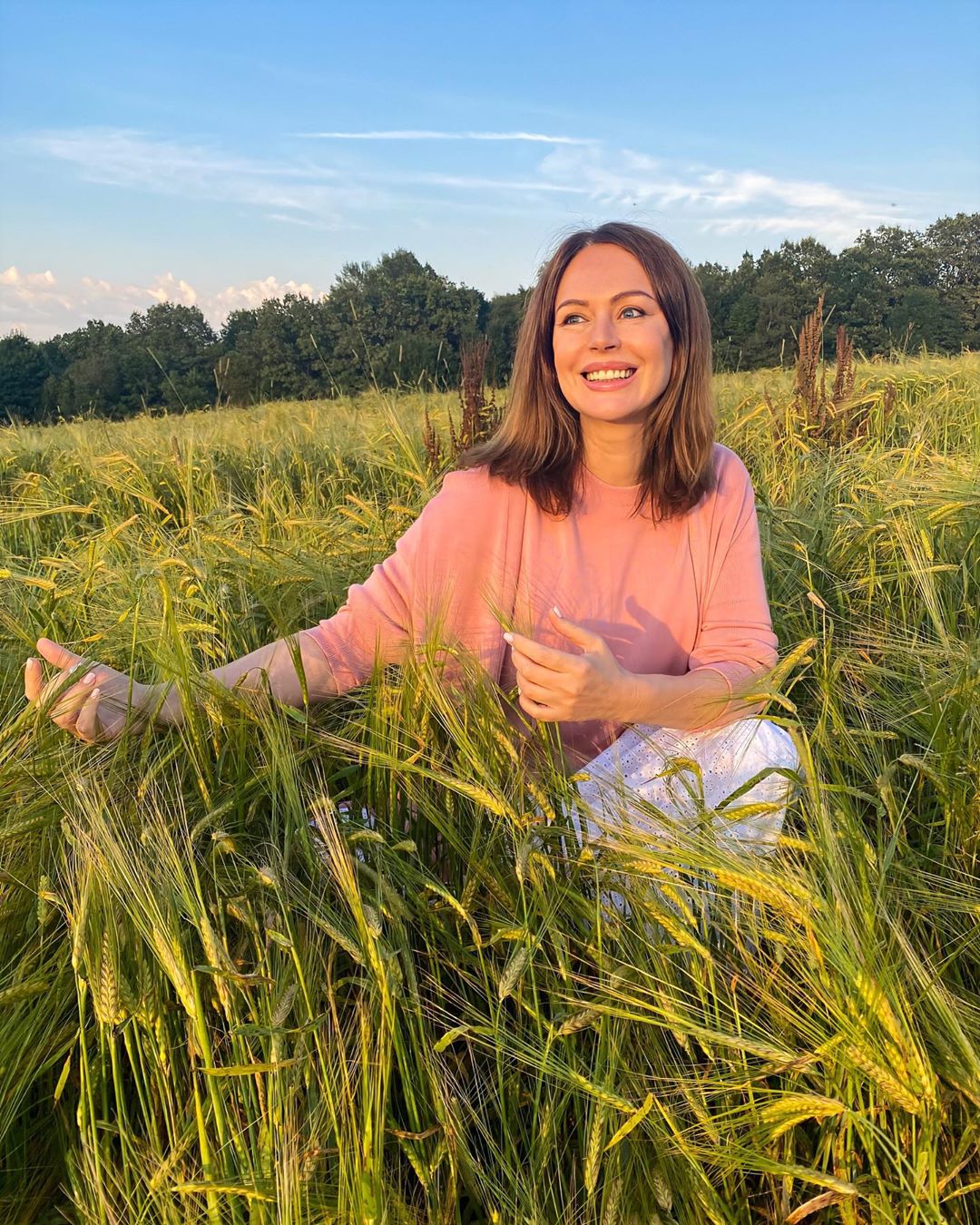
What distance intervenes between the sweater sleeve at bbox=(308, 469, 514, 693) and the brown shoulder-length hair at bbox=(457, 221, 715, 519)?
0.10 metres

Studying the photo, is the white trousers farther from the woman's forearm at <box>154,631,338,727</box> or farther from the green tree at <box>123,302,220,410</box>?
the green tree at <box>123,302,220,410</box>

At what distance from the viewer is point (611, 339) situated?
1.80m

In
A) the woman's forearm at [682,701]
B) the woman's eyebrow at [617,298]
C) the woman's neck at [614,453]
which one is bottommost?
the woman's forearm at [682,701]

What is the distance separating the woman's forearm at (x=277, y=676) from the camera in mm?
1324

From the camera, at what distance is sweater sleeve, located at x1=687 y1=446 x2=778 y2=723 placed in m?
1.77

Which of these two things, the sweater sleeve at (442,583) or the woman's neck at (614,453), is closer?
the sweater sleeve at (442,583)

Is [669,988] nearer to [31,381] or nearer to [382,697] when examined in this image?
[382,697]

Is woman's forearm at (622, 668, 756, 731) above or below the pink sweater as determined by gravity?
below

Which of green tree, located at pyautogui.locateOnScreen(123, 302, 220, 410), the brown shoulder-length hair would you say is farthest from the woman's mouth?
green tree, located at pyautogui.locateOnScreen(123, 302, 220, 410)

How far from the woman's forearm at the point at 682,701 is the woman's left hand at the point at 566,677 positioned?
0.20 ft

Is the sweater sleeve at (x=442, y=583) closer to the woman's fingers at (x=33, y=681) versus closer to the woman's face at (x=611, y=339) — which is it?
the woman's face at (x=611, y=339)

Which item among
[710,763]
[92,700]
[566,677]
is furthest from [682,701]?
[92,700]

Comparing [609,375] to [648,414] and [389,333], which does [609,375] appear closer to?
[648,414]

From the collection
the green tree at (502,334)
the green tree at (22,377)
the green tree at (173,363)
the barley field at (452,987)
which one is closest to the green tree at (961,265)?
the green tree at (502,334)
